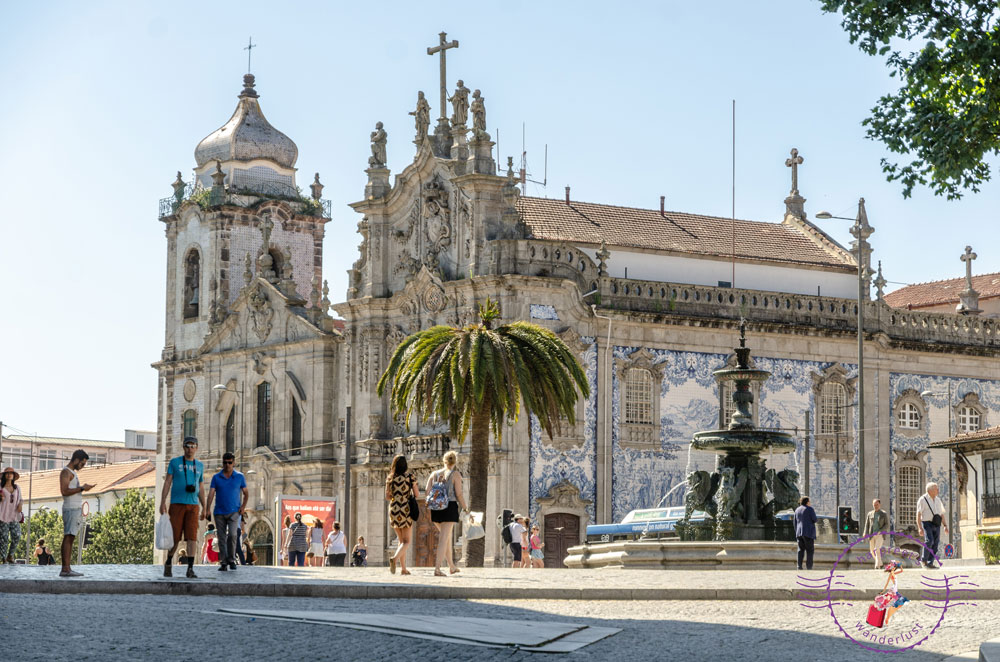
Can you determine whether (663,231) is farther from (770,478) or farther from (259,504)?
(770,478)

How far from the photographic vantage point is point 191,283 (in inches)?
2697

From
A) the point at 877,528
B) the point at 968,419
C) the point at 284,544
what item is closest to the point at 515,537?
the point at 877,528

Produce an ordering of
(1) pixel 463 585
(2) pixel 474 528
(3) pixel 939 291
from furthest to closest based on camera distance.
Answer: (3) pixel 939 291, (2) pixel 474 528, (1) pixel 463 585

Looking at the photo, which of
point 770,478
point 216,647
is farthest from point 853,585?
point 770,478

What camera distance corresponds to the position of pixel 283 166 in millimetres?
69625

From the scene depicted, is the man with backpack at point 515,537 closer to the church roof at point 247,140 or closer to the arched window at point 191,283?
the arched window at point 191,283

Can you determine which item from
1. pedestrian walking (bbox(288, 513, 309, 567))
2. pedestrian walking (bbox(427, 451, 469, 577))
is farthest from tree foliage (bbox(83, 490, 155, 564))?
pedestrian walking (bbox(427, 451, 469, 577))

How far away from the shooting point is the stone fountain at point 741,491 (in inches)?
1238

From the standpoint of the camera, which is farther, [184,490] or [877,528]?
[877,528]

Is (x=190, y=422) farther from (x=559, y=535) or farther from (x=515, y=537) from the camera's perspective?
(x=515, y=537)

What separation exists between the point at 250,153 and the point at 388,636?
5520 cm

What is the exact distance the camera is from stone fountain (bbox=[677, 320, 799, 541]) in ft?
103

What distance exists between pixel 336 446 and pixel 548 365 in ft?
61.0

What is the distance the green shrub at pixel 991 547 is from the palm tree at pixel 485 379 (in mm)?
9079
